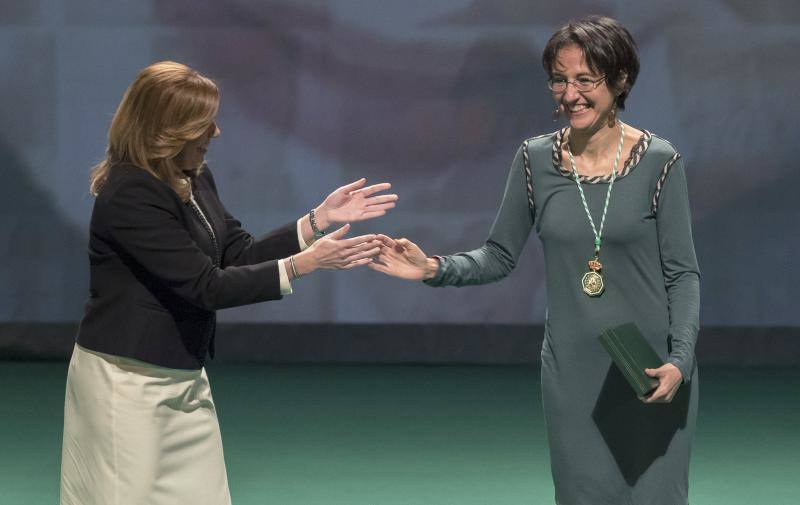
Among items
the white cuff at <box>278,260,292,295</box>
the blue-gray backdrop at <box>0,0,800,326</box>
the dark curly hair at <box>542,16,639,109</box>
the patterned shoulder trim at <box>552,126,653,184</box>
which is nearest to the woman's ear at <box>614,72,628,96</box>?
the dark curly hair at <box>542,16,639,109</box>

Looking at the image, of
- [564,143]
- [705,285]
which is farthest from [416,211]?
[564,143]

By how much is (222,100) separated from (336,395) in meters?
1.67

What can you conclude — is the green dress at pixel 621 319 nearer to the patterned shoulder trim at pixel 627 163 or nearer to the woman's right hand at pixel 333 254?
the patterned shoulder trim at pixel 627 163

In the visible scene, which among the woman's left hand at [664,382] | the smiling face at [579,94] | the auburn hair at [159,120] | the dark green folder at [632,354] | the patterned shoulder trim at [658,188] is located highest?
the smiling face at [579,94]

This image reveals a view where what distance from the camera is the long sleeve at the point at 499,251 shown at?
9.77 ft

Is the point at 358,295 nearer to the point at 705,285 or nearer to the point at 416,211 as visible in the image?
the point at 416,211

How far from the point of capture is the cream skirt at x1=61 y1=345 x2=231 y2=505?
2.77 m

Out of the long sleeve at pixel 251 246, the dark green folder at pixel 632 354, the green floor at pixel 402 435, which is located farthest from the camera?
the green floor at pixel 402 435

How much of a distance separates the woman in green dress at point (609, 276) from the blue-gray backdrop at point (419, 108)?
3.89m

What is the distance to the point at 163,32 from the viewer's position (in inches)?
267

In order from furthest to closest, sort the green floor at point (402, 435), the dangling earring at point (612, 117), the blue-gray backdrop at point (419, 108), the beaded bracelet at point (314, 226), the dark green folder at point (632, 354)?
the blue-gray backdrop at point (419, 108) → the green floor at point (402, 435) → the beaded bracelet at point (314, 226) → the dangling earring at point (612, 117) → the dark green folder at point (632, 354)

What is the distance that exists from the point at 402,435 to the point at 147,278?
2991 mm

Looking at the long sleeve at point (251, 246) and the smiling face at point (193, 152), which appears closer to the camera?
the smiling face at point (193, 152)

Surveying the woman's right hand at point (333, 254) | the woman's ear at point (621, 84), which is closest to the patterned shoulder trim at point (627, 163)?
the woman's ear at point (621, 84)
